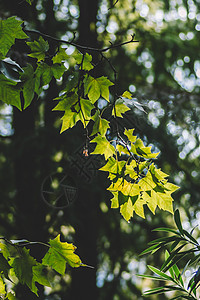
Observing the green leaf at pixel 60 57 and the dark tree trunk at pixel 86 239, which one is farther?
the dark tree trunk at pixel 86 239

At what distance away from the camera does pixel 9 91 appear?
0.86 meters

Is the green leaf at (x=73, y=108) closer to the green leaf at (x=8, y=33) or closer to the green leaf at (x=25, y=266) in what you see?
the green leaf at (x=8, y=33)

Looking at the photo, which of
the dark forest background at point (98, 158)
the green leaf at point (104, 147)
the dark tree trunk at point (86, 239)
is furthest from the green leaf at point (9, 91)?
the dark tree trunk at point (86, 239)

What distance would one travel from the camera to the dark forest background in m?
2.82

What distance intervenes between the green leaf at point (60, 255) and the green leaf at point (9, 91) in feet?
1.28

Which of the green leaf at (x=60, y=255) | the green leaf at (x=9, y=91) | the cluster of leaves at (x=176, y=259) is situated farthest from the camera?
the cluster of leaves at (x=176, y=259)

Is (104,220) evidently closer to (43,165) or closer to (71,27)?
(43,165)

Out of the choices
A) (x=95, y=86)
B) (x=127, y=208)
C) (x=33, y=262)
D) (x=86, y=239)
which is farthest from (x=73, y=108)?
(x=86, y=239)

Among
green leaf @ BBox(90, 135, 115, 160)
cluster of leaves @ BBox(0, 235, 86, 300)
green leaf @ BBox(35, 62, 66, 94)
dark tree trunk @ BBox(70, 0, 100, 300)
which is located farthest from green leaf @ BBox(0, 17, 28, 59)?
dark tree trunk @ BBox(70, 0, 100, 300)

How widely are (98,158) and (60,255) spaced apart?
173 cm

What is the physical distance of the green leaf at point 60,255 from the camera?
0.94 meters

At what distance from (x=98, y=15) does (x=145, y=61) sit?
0.70 m

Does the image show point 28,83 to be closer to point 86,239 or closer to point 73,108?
point 73,108

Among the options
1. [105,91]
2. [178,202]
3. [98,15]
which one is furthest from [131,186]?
[98,15]
